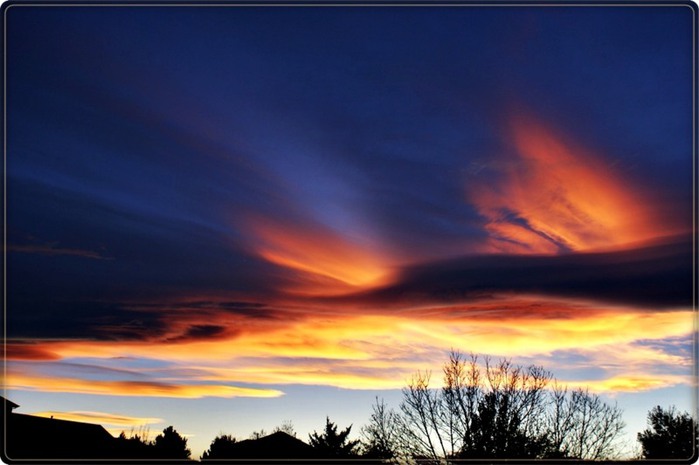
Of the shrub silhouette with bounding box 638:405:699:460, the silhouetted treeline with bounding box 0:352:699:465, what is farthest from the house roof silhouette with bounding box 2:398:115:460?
the shrub silhouette with bounding box 638:405:699:460

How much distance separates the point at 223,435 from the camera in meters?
12.7

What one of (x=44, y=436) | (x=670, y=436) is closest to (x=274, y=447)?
(x=44, y=436)

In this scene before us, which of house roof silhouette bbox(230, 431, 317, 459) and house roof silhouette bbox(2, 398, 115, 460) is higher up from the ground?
house roof silhouette bbox(2, 398, 115, 460)

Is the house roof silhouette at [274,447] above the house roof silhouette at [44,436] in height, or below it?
below

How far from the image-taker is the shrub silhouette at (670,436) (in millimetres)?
10250

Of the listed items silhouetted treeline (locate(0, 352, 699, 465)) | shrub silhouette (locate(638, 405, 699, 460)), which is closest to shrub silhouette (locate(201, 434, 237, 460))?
silhouetted treeline (locate(0, 352, 699, 465))

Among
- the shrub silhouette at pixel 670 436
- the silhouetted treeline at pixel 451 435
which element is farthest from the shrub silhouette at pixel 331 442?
the shrub silhouette at pixel 670 436

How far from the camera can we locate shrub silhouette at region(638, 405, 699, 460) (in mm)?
10250

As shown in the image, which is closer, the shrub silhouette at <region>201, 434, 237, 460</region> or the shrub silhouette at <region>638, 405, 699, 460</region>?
the shrub silhouette at <region>638, 405, 699, 460</region>

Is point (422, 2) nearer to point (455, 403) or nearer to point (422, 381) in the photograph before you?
point (422, 381)

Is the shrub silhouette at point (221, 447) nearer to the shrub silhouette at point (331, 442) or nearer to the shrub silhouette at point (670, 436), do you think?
the shrub silhouette at point (331, 442)

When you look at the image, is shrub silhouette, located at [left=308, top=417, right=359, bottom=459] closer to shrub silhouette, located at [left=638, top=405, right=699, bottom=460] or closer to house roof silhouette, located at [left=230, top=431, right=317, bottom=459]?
house roof silhouette, located at [left=230, top=431, right=317, bottom=459]

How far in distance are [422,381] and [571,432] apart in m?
12.7

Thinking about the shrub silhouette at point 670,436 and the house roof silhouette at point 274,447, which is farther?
the house roof silhouette at point 274,447
